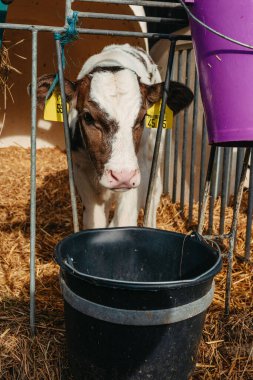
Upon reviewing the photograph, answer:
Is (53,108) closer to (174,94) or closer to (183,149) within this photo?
(174,94)

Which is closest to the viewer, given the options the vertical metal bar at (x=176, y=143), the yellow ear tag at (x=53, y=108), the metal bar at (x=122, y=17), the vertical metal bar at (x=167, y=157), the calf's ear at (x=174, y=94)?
the metal bar at (x=122, y=17)

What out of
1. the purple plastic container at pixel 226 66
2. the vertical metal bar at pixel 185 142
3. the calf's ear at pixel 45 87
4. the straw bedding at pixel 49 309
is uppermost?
the purple plastic container at pixel 226 66

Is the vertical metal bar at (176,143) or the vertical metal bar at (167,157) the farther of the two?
the vertical metal bar at (167,157)

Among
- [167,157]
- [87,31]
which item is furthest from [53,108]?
[167,157]

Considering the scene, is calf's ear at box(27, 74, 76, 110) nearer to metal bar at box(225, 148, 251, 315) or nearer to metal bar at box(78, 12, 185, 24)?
metal bar at box(78, 12, 185, 24)

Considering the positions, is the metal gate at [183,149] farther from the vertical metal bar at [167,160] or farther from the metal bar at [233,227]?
the metal bar at [233,227]

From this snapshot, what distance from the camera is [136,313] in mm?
1635

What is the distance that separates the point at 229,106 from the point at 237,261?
78.7 inches

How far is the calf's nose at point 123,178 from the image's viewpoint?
8.00 feet

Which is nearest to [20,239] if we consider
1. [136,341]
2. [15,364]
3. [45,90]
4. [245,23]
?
[45,90]

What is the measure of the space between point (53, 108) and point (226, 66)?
3.88 ft

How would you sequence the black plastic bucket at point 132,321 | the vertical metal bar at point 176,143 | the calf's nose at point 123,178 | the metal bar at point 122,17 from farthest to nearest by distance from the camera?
the vertical metal bar at point 176,143 → the calf's nose at point 123,178 → the metal bar at point 122,17 → the black plastic bucket at point 132,321

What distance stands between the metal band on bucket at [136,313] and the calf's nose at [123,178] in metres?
0.83

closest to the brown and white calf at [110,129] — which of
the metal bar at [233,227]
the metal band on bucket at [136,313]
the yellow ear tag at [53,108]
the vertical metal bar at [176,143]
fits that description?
the yellow ear tag at [53,108]
